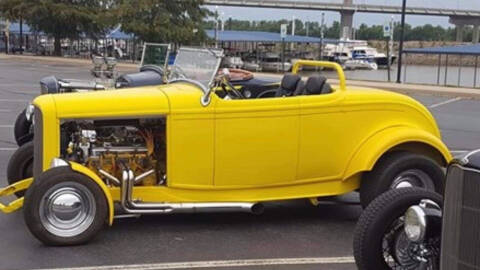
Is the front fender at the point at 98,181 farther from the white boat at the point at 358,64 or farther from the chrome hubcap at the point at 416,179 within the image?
the white boat at the point at 358,64

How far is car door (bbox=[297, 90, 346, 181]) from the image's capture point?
6.50 m

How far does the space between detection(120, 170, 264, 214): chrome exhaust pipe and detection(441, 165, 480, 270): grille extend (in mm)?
3140

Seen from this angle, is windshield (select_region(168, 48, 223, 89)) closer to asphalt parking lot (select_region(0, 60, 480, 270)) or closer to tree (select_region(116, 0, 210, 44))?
asphalt parking lot (select_region(0, 60, 480, 270))

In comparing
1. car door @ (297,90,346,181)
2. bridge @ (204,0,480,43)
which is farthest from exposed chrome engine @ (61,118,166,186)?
bridge @ (204,0,480,43)

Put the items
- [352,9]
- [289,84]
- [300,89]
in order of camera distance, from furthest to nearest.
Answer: [352,9] < [289,84] < [300,89]

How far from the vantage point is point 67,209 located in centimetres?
586

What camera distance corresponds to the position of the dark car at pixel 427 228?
10.5ft

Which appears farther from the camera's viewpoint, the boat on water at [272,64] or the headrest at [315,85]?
the boat on water at [272,64]

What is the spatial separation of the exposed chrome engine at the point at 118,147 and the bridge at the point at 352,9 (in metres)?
88.3

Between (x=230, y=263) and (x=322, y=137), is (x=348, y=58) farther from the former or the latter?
(x=230, y=263)

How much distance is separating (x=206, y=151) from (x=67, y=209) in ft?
4.19

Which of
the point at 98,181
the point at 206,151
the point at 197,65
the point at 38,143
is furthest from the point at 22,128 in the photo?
the point at 206,151

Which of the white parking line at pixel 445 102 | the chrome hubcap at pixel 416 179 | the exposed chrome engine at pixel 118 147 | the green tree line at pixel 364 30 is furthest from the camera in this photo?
the green tree line at pixel 364 30

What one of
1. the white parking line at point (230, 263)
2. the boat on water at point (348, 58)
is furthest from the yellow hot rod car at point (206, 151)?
the boat on water at point (348, 58)
